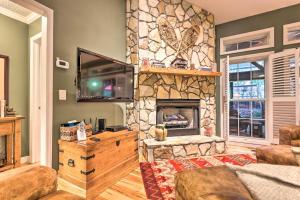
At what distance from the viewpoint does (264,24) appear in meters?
4.05

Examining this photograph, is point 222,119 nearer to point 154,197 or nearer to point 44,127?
point 154,197

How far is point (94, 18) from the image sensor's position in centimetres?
280

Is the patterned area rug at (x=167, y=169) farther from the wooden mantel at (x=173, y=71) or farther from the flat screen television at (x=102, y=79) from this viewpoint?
the wooden mantel at (x=173, y=71)

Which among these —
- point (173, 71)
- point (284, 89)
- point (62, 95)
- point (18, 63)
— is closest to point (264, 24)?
point (284, 89)

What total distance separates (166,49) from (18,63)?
100 inches

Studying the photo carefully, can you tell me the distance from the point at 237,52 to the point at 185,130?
2.24 metres

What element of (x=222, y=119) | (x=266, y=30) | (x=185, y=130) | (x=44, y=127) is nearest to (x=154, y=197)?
(x=44, y=127)

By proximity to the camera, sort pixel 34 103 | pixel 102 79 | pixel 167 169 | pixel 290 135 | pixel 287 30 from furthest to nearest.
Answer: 1. pixel 287 30
2. pixel 34 103
3. pixel 290 135
4. pixel 167 169
5. pixel 102 79

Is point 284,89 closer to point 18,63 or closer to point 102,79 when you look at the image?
point 102,79

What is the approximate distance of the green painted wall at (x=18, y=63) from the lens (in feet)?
9.51

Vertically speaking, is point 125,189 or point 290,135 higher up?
point 290,135

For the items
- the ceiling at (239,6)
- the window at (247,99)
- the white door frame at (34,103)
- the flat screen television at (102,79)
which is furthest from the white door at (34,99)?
the window at (247,99)

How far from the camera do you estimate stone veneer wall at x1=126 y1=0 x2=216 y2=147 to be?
3381mm

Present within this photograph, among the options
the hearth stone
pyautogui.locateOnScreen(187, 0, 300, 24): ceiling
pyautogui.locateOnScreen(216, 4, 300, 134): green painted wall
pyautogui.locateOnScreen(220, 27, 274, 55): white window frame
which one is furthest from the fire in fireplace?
pyautogui.locateOnScreen(187, 0, 300, 24): ceiling
